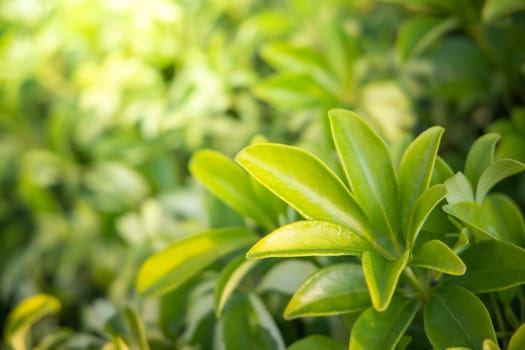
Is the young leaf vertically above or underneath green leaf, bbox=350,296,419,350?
→ above

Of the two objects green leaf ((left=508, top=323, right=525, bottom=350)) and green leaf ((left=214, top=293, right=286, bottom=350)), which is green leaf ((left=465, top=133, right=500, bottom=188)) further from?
green leaf ((left=214, top=293, right=286, bottom=350))

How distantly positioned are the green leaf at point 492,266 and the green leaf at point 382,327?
2.5 inches

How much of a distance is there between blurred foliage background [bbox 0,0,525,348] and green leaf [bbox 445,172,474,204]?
0.31 m

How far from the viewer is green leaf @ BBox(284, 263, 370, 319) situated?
530 millimetres

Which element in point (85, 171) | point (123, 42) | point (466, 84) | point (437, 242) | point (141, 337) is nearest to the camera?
point (437, 242)

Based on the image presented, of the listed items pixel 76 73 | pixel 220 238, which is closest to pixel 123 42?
pixel 76 73

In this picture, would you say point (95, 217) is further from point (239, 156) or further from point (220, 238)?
point (239, 156)

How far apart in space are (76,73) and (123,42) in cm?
14

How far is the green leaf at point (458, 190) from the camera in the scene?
1.78ft

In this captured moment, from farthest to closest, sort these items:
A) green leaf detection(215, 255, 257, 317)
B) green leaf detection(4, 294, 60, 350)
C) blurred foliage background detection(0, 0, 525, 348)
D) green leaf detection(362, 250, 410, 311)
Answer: blurred foliage background detection(0, 0, 525, 348) < green leaf detection(4, 294, 60, 350) < green leaf detection(215, 255, 257, 317) < green leaf detection(362, 250, 410, 311)

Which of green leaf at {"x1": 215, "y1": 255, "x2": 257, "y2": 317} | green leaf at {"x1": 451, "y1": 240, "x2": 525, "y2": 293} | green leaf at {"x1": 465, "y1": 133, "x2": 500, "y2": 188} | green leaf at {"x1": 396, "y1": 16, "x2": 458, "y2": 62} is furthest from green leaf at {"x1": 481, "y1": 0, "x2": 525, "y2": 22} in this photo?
green leaf at {"x1": 215, "y1": 255, "x2": 257, "y2": 317}

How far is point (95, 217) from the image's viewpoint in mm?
1139

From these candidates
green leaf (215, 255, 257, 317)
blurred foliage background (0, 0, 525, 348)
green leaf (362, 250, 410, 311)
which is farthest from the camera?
blurred foliage background (0, 0, 525, 348)

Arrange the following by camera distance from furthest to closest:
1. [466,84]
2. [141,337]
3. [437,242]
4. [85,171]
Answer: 1. [85,171]
2. [466,84]
3. [141,337]
4. [437,242]
